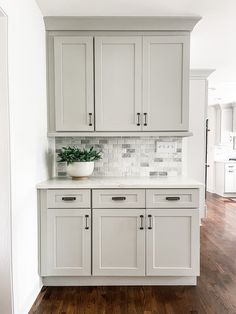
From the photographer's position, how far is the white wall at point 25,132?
1871 mm

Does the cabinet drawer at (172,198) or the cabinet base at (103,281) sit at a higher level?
the cabinet drawer at (172,198)

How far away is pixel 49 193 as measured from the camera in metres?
2.42

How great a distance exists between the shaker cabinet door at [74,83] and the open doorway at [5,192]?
95cm

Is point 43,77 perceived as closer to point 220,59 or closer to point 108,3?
point 108,3

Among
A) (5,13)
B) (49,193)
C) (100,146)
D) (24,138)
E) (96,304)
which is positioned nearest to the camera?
(5,13)

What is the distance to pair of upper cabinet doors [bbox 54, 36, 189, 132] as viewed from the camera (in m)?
2.67

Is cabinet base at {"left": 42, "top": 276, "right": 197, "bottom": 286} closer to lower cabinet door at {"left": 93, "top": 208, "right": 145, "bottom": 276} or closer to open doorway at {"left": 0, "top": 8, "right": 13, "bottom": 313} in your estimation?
lower cabinet door at {"left": 93, "top": 208, "right": 145, "bottom": 276}

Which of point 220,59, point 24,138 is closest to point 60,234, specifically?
point 24,138

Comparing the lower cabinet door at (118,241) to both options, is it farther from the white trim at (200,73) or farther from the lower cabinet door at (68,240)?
the white trim at (200,73)

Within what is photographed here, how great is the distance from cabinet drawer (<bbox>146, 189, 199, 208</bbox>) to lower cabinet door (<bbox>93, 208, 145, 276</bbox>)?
0.45 feet

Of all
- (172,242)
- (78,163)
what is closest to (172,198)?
(172,242)

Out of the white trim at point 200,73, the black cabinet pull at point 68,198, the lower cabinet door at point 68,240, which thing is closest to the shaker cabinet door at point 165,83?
the black cabinet pull at point 68,198

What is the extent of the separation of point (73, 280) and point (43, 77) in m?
1.83

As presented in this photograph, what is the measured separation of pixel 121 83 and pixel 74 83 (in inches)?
17.4
